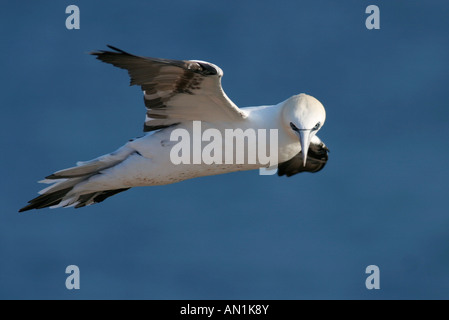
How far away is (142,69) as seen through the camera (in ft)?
54.4

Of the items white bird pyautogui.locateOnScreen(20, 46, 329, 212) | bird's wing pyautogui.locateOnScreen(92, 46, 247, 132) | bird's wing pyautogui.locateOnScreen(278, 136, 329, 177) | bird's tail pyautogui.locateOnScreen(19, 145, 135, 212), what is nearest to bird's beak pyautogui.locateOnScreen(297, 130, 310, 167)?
white bird pyautogui.locateOnScreen(20, 46, 329, 212)

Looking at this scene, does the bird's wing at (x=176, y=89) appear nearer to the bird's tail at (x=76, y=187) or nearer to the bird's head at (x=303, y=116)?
the bird's head at (x=303, y=116)

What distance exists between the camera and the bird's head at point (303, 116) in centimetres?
1739

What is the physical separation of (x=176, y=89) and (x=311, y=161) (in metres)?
3.89

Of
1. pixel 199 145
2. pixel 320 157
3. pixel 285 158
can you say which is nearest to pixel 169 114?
pixel 199 145

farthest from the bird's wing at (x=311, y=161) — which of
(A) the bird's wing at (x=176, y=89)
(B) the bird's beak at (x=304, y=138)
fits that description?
(A) the bird's wing at (x=176, y=89)

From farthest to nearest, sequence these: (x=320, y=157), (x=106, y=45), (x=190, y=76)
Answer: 1. (x=320, y=157)
2. (x=190, y=76)
3. (x=106, y=45)

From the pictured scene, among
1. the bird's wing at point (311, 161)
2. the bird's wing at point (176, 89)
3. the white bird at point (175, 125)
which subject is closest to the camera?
the bird's wing at point (176, 89)

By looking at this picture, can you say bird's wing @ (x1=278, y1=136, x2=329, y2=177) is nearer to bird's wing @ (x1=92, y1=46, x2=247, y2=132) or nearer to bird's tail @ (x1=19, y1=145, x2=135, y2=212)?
bird's wing @ (x1=92, y1=46, x2=247, y2=132)

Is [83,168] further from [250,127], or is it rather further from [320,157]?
[320,157]

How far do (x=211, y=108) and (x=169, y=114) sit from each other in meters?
0.68

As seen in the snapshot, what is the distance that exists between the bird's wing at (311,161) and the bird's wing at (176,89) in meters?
2.36

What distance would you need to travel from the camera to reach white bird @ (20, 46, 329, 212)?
1711 cm

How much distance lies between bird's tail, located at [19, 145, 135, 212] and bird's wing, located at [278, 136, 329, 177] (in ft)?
9.24
